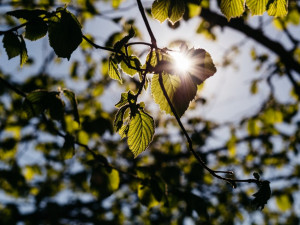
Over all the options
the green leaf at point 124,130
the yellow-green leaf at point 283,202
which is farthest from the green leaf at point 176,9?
the yellow-green leaf at point 283,202

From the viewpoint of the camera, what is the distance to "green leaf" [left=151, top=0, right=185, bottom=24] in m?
1.01

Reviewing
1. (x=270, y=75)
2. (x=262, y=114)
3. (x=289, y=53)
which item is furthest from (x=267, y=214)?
(x=289, y=53)

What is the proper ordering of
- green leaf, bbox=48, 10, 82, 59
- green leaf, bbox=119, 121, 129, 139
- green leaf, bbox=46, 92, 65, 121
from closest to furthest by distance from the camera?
green leaf, bbox=48, 10, 82, 59 < green leaf, bbox=119, 121, 129, 139 < green leaf, bbox=46, 92, 65, 121

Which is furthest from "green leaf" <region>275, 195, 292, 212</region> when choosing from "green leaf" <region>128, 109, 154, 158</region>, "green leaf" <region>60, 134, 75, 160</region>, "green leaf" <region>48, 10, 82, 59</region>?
"green leaf" <region>48, 10, 82, 59</region>

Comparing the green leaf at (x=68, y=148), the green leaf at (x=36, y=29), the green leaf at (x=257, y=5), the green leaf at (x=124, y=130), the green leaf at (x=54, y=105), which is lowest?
the green leaf at (x=124, y=130)

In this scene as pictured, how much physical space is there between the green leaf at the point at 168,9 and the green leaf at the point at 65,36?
0.35 meters

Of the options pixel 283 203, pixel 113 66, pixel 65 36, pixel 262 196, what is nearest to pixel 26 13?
pixel 65 36

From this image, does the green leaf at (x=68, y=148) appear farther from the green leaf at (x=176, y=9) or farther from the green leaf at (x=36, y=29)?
the green leaf at (x=176, y=9)

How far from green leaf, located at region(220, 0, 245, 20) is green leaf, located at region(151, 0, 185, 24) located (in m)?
0.18

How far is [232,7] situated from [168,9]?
0.28 meters

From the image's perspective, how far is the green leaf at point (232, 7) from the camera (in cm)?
101

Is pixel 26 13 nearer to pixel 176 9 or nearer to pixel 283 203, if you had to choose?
pixel 176 9

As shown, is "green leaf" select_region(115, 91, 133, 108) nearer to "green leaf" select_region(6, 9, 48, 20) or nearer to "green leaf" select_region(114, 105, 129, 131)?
"green leaf" select_region(114, 105, 129, 131)

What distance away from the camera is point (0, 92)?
6.39 metres
